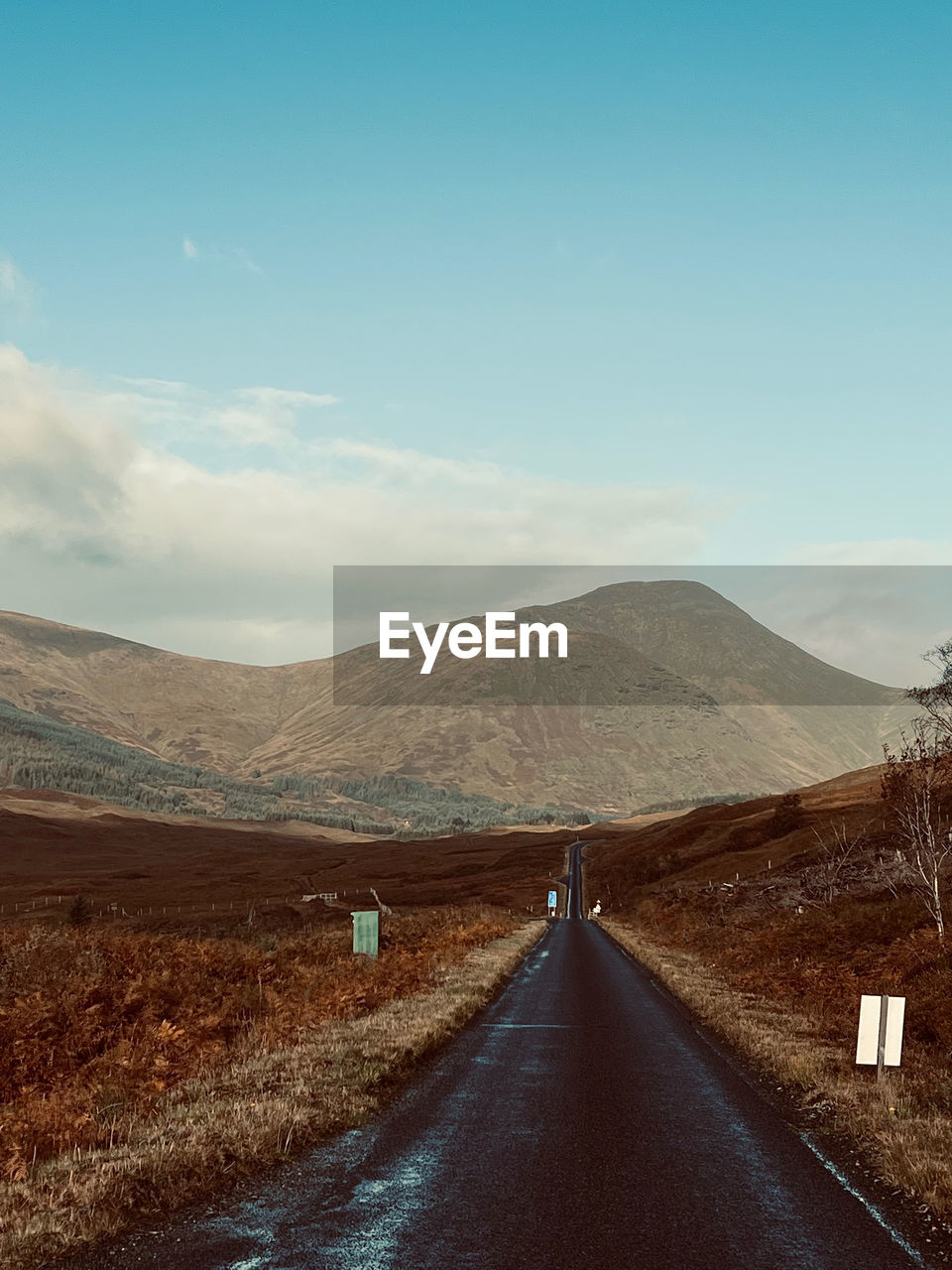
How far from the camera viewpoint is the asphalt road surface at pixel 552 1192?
Answer: 7.36 m

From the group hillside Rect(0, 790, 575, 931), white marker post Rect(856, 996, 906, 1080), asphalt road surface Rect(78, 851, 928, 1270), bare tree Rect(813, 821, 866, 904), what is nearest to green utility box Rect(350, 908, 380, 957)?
asphalt road surface Rect(78, 851, 928, 1270)

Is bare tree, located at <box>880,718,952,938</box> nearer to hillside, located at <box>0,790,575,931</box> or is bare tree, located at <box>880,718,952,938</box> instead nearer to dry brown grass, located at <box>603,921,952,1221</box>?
dry brown grass, located at <box>603,921,952,1221</box>

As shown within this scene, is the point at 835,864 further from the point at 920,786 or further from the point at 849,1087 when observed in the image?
the point at 849,1087

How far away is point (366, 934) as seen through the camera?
30.1 meters

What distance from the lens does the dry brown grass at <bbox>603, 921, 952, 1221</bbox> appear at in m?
9.69

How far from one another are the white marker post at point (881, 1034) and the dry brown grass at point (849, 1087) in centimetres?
30

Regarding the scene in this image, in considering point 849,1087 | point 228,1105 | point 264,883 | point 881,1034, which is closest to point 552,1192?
point 228,1105

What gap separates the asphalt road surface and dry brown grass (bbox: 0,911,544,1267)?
0.48m

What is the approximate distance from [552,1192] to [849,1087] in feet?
20.4

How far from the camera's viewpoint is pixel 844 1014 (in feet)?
67.1

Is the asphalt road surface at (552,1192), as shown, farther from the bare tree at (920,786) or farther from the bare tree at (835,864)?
the bare tree at (835,864)

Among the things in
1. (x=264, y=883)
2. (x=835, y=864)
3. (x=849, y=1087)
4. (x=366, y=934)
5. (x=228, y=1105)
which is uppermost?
(x=228, y=1105)

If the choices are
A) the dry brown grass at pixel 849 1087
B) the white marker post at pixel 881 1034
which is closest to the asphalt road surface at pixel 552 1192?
the dry brown grass at pixel 849 1087

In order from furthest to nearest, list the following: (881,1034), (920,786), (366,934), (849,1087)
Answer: (920,786) → (366,934) → (881,1034) → (849,1087)
